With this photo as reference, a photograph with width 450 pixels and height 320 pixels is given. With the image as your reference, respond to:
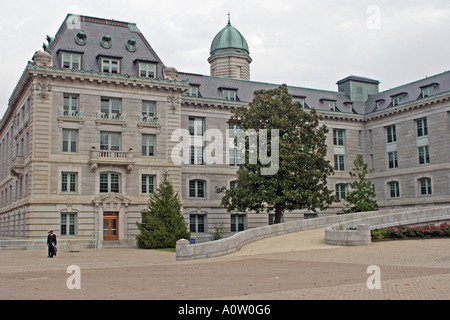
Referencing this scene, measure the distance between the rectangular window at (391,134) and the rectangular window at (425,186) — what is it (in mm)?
5888

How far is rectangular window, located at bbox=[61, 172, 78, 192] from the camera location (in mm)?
40625

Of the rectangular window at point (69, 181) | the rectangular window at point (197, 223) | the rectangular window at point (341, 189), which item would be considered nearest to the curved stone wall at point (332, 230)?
the rectangular window at point (197, 223)

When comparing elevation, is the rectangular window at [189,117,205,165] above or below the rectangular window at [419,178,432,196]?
above

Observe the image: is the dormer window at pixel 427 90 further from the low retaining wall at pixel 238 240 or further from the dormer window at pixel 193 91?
the dormer window at pixel 193 91

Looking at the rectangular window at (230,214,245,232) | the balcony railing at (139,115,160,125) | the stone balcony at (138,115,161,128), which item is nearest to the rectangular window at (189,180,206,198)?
the rectangular window at (230,214,245,232)

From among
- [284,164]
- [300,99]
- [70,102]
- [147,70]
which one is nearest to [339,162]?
[300,99]

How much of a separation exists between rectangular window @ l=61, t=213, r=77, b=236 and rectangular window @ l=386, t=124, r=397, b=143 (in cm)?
3526

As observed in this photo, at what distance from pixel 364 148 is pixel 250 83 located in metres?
15.6

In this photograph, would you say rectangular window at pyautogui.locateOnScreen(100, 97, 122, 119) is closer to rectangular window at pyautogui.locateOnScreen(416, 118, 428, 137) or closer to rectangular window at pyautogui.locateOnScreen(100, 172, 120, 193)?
rectangular window at pyautogui.locateOnScreen(100, 172, 120, 193)

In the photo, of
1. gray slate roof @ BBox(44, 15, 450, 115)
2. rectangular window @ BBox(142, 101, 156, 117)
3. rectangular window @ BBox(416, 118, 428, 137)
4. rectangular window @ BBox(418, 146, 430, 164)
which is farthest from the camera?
rectangular window @ BBox(416, 118, 428, 137)

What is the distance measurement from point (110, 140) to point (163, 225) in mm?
10232

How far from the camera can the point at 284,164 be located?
37.6m

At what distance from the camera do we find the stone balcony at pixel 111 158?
4100cm

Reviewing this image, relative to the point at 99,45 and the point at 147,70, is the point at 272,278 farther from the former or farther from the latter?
the point at 99,45
